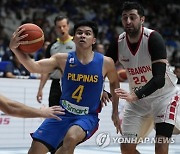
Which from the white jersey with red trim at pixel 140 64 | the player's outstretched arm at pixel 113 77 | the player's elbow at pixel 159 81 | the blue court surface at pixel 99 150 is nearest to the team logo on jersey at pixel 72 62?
the player's outstretched arm at pixel 113 77

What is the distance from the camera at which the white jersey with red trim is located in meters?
5.82

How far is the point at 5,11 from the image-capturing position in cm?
1834

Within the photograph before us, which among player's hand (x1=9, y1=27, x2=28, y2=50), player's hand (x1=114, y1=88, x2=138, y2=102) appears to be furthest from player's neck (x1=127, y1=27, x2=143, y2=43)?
player's hand (x1=9, y1=27, x2=28, y2=50)

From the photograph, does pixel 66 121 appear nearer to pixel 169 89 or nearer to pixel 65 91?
pixel 65 91

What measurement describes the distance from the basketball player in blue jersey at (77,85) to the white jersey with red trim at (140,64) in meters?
0.27

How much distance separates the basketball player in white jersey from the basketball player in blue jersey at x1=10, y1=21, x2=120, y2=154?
33 cm

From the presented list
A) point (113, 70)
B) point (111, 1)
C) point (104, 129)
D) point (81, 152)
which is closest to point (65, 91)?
point (113, 70)

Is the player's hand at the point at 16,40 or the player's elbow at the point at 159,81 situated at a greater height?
the player's hand at the point at 16,40

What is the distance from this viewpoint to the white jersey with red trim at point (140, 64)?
5820mm

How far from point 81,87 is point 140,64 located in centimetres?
80

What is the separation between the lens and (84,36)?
5621mm

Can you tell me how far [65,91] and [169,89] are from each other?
1276 mm

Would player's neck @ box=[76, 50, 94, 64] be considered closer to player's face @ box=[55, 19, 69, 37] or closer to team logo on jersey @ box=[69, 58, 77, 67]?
team logo on jersey @ box=[69, 58, 77, 67]

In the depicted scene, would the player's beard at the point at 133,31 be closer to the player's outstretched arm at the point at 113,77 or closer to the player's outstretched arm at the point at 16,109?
the player's outstretched arm at the point at 113,77
